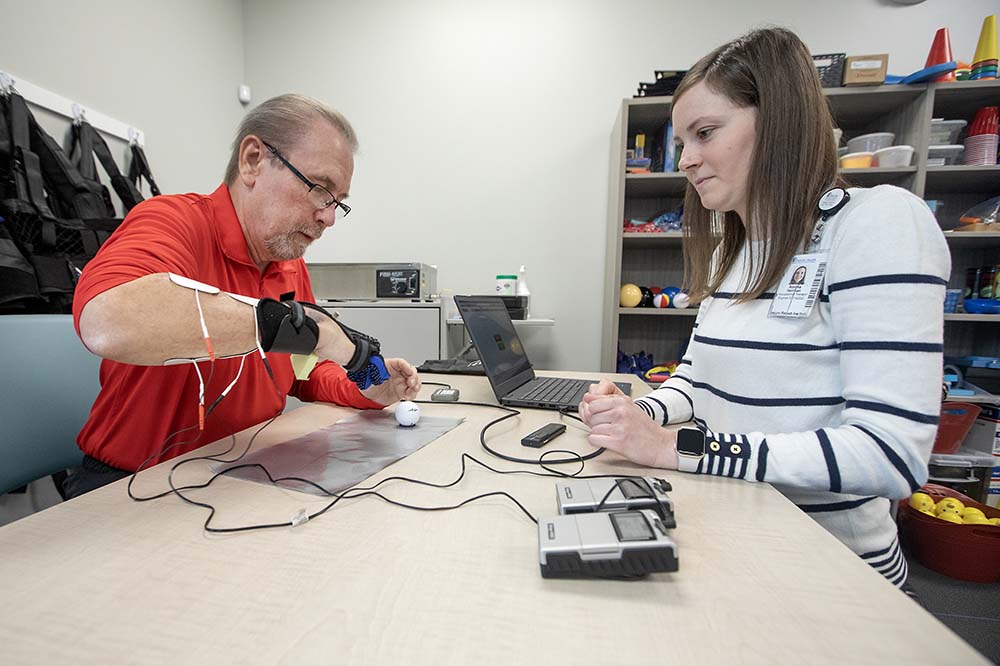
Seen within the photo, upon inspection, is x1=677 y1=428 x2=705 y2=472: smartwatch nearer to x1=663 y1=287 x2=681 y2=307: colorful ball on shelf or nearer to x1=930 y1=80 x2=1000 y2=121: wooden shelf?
x1=663 y1=287 x2=681 y2=307: colorful ball on shelf

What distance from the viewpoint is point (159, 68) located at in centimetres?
208

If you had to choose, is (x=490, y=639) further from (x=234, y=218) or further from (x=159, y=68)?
(x=159, y=68)

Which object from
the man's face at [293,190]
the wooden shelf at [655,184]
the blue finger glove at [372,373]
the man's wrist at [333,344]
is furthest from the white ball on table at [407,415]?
the wooden shelf at [655,184]

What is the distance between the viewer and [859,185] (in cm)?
201

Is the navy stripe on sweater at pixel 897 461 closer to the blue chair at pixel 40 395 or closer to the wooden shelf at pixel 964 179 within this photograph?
the blue chair at pixel 40 395

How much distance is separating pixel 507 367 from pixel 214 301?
0.69m

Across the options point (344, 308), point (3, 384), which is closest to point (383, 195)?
point (344, 308)

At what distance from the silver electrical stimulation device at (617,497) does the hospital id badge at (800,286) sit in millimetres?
362

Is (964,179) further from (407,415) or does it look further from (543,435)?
(407,415)

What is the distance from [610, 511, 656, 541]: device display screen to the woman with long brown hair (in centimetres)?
22

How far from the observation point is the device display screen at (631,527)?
0.39 meters

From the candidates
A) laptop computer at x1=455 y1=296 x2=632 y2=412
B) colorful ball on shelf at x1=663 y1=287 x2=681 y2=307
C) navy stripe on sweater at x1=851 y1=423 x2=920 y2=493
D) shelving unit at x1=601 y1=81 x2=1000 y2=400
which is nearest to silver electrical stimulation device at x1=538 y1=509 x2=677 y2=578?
navy stripe on sweater at x1=851 y1=423 x2=920 y2=493

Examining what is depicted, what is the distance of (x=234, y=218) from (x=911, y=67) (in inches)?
121

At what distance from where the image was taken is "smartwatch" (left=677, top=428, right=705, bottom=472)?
61 centimetres
